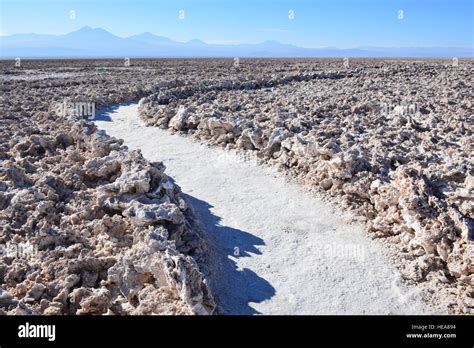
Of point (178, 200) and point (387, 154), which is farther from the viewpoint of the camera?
point (387, 154)

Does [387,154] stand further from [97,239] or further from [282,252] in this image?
[97,239]

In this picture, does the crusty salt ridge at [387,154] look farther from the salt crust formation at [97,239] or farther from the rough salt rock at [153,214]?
the rough salt rock at [153,214]

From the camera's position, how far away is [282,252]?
7105 mm

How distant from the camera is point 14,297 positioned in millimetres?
5367

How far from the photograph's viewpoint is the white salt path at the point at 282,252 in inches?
231

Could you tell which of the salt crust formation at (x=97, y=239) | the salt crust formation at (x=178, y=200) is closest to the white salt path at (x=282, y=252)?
the salt crust formation at (x=178, y=200)

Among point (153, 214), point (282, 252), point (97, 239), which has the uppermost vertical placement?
point (153, 214)

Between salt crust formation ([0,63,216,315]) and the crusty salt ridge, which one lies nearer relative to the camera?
salt crust formation ([0,63,216,315])

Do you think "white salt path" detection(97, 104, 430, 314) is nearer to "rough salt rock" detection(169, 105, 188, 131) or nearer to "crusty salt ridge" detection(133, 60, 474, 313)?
"crusty salt ridge" detection(133, 60, 474, 313)

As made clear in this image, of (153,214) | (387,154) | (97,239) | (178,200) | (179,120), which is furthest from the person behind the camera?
(179,120)

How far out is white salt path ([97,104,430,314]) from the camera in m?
5.86

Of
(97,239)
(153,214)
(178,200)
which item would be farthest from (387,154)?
(97,239)

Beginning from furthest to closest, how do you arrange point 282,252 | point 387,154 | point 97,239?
point 387,154 → point 282,252 → point 97,239

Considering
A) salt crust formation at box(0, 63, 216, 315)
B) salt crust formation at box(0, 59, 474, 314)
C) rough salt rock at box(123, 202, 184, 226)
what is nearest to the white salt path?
salt crust formation at box(0, 59, 474, 314)
